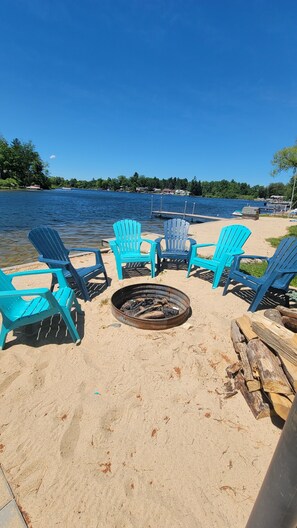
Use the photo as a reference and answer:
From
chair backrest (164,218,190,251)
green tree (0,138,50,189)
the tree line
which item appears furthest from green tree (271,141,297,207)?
green tree (0,138,50,189)

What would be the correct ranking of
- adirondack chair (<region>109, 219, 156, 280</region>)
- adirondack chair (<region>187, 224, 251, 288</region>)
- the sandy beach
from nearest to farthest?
the sandy beach → adirondack chair (<region>187, 224, 251, 288</region>) → adirondack chair (<region>109, 219, 156, 280</region>)

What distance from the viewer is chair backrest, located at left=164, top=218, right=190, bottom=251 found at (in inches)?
191

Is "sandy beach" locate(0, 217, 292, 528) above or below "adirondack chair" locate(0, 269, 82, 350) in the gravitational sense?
below

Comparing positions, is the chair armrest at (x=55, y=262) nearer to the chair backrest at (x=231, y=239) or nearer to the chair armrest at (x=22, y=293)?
the chair armrest at (x=22, y=293)

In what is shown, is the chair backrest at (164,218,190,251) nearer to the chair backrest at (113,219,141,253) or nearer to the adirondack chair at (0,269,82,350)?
the chair backrest at (113,219,141,253)

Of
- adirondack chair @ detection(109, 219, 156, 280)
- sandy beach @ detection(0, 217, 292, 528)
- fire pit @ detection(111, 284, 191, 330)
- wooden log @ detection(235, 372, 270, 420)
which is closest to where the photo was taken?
sandy beach @ detection(0, 217, 292, 528)

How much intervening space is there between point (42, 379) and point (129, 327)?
1.05m

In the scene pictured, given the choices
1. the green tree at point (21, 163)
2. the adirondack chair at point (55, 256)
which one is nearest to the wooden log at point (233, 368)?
the adirondack chair at point (55, 256)

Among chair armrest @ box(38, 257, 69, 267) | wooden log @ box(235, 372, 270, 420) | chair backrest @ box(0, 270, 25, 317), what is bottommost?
wooden log @ box(235, 372, 270, 420)

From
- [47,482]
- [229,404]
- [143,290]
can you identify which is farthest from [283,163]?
[47,482]

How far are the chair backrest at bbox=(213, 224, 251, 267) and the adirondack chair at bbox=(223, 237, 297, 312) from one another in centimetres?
55

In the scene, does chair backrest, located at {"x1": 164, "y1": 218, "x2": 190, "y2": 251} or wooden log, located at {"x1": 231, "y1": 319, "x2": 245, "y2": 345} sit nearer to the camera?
wooden log, located at {"x1": 231, "y1": 319, "x2": 245, "y2": 345}

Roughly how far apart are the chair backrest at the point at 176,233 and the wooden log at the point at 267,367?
299 centimetres

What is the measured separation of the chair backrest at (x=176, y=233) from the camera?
4.86 meters
